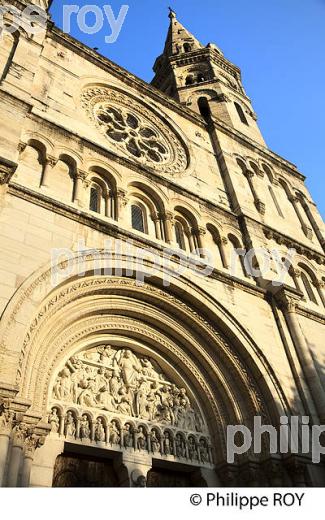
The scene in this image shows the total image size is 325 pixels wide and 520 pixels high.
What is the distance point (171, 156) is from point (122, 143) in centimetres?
207

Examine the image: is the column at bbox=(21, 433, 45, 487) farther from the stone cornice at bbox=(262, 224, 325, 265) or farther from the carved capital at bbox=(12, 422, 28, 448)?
the stone cornice at bbox=(262, 224, 325, 265)

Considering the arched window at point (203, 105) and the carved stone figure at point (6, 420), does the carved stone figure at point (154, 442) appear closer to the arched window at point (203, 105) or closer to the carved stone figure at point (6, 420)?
the carved stone figure at point (6, 420)

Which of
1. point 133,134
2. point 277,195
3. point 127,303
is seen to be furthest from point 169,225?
point 277,195

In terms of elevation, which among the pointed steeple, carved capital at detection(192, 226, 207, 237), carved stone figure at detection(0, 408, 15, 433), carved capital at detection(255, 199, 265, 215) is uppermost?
the pointed steeple

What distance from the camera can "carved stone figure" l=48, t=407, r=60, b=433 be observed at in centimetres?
749

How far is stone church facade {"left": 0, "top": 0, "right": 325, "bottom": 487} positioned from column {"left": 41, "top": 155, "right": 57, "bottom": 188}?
42 millimetres

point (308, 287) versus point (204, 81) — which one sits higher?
point (204, 81)

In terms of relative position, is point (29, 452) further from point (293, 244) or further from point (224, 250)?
point (293, 244)

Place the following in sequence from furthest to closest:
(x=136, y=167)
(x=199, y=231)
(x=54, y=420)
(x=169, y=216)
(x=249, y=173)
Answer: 1. (x=249, y=173)
2. (x=199, y=231)
3. (x=136, y=167)
4. (x=169, y=216)
5. (x=54, y=420)

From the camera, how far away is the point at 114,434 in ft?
26.7

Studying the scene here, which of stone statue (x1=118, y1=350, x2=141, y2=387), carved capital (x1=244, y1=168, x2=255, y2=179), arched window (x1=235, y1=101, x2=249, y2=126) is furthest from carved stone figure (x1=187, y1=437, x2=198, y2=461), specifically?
arched window (x1=235, y1=101, x2=249, y2=126)

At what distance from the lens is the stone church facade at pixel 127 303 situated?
7676 mm

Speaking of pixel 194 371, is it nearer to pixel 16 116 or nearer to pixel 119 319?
pixel 119 319

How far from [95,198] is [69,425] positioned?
5.46m
